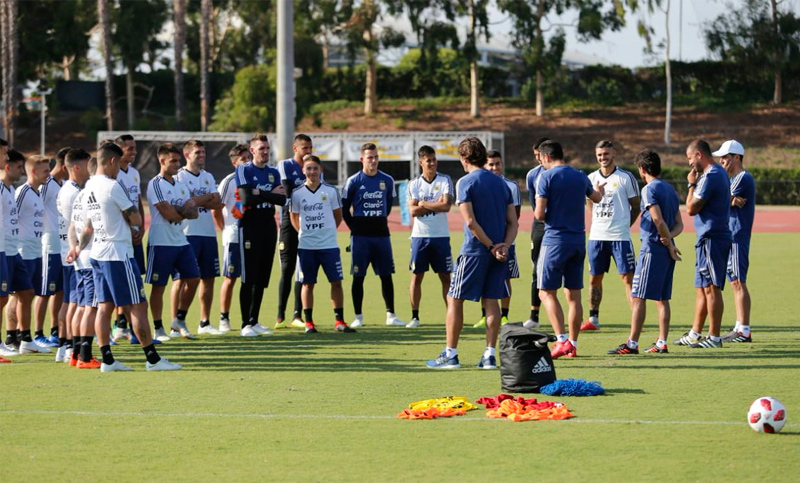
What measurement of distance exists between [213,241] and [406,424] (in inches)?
224

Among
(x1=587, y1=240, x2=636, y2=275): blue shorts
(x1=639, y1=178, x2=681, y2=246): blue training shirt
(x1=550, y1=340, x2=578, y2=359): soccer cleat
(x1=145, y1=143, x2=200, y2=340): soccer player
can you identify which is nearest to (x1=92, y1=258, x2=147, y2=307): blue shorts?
(x1=145, y1=143, x2=200, y2=340): soccer player

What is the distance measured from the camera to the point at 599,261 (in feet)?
40.0

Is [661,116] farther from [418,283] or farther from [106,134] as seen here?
[418,283]

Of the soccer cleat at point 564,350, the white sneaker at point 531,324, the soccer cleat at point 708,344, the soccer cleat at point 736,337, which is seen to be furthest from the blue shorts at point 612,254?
the soccer cleat at point 564,350

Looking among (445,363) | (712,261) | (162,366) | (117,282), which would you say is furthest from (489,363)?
(117,282)

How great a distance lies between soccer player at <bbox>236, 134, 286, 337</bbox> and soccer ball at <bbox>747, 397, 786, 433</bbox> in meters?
6.61

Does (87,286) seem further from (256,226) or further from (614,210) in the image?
(614,210)

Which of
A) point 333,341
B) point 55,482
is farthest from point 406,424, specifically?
point 333,341

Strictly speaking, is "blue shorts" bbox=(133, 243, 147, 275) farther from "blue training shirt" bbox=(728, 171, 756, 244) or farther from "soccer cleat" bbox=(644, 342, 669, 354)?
"blue training shirt" bbox=(728, 171, 756, 244)

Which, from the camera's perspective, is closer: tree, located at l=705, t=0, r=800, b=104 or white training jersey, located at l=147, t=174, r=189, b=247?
white training jersey, located at l=147, t=174, r=189, b=247

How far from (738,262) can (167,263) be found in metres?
6.18

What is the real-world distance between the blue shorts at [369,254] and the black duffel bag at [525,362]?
15.1ft

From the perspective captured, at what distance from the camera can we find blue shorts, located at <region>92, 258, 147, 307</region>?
938 cm

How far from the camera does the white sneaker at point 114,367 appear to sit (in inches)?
383
